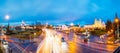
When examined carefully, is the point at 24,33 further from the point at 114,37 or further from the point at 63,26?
the point at 114,37

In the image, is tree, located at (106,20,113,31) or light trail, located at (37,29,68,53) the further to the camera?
tree, located at (106,20,113,31)

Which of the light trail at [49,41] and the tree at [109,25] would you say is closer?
the light trail at [49,41]

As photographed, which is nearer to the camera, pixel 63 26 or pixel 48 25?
pixel 63 26

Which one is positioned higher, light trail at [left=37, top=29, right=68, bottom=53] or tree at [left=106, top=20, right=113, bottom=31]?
tree at [left=106, top=20, right=113, bottom=31]

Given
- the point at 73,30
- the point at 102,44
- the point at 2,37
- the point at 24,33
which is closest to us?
Result: the point at 2,37

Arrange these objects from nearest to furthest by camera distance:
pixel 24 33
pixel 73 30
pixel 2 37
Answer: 1. pixel 2 37
2. pixel 24 33
3. pixel 73 30

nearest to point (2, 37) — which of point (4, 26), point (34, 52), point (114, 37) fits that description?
point (4, 26)

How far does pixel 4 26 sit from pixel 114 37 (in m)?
8.17

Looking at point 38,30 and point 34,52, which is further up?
point 38,30

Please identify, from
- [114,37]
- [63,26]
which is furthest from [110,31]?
[63,26]

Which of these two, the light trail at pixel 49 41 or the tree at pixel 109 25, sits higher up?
the tree at pixel 109 25

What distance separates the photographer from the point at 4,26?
1927 cm

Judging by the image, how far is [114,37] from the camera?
845 inches

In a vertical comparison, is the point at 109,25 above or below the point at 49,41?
above
